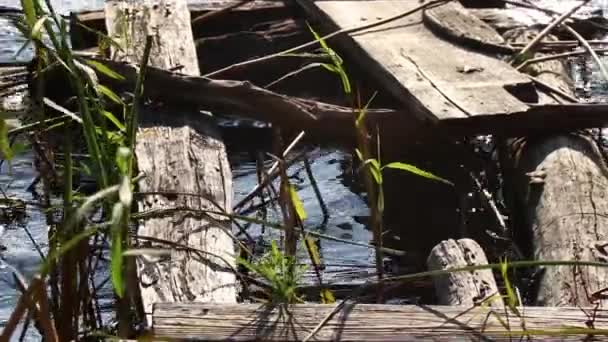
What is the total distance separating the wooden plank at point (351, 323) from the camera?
2938 mm

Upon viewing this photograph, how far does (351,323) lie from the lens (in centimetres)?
298

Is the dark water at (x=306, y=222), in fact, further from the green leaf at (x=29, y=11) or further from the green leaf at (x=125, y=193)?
the green leaf at (x=125, y=193)

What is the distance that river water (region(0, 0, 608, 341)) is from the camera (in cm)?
444

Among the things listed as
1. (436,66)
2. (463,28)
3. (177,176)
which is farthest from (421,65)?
(177,176)

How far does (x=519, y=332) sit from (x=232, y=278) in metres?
0.87

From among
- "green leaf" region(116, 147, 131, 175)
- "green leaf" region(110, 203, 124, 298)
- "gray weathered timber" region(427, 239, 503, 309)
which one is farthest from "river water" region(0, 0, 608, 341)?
"green leaf" region(110, 203, 124, 298)

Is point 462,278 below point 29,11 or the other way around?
below

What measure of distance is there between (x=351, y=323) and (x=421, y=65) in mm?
2295

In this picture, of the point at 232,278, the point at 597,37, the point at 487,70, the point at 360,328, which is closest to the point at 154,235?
the point at 232,278

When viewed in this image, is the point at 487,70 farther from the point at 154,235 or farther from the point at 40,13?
the point at 40,13

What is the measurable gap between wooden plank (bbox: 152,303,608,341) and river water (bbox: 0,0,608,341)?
45.2 inches

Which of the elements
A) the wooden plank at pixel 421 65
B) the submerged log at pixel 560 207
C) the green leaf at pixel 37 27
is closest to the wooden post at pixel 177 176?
the green leaf at pixel 37 27

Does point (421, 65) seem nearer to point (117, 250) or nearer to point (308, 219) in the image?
point (308, 219)

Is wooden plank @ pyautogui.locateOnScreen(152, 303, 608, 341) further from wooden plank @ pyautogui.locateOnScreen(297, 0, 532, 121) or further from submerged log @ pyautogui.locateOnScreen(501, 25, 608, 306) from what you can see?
wooden plank @ pyautogui.locateOnScreen(297, 0, 532, 121)
